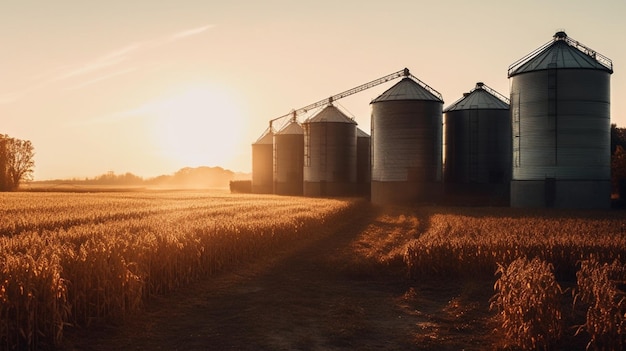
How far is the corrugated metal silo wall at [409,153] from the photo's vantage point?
176 feet

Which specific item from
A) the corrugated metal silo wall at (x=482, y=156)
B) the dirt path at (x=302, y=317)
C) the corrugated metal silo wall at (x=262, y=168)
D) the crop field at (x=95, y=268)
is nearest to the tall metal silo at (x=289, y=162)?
the corrugated metal silo wall at (x=262, y=168)

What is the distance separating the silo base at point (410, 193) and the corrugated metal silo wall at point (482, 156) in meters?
5.10

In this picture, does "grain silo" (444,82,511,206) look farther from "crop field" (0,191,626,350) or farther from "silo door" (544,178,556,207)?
"crop field" (0,191,626,350)

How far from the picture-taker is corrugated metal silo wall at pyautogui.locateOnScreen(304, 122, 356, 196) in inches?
2633

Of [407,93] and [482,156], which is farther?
[482,156]

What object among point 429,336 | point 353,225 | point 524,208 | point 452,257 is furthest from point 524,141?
point 429,336

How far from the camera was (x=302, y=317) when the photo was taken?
13.9m

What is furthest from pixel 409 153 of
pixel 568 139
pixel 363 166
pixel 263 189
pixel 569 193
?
pixel 263 189

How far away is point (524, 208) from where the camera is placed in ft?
148

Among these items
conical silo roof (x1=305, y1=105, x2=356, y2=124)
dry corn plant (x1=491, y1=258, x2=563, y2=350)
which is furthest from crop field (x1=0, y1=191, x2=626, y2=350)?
conical silo roof (x1=305, y1=105, x2=356, y2=124)

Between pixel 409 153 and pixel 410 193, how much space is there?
13.2 ft

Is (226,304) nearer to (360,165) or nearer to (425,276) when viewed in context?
(425,276)

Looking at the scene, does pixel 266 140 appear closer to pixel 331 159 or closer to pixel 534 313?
pixel 331 159

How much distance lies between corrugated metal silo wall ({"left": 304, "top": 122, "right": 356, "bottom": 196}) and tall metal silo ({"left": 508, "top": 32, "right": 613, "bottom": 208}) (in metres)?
25.2
